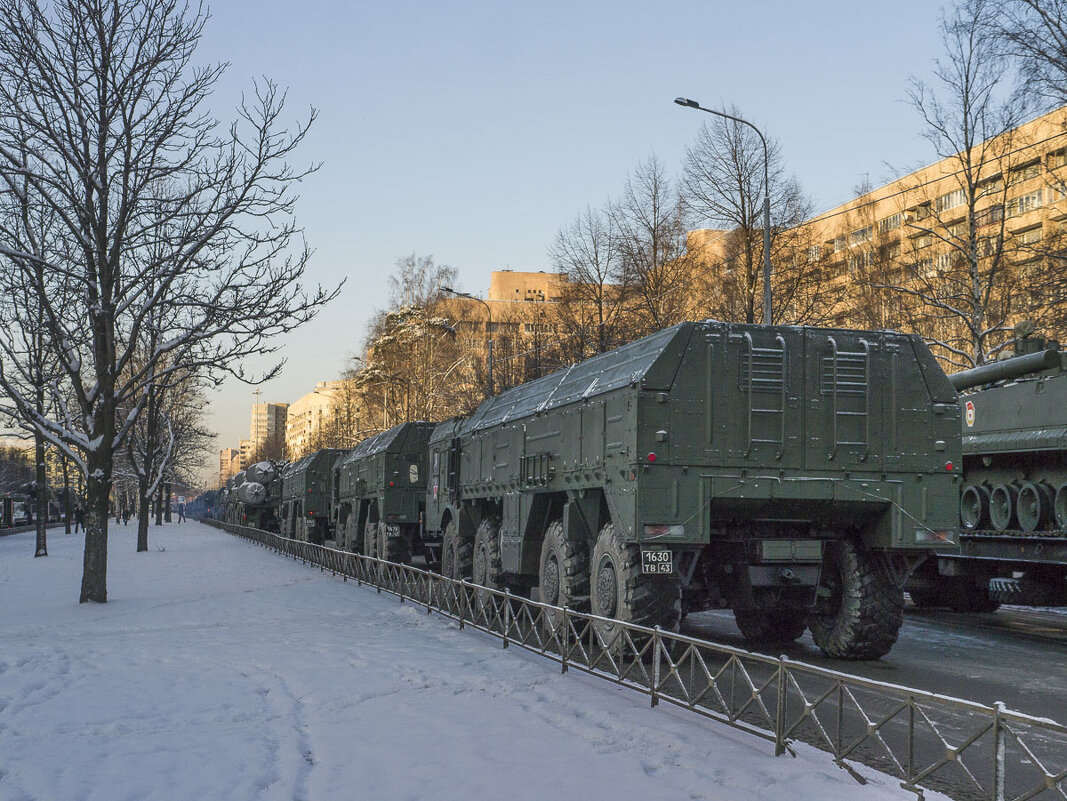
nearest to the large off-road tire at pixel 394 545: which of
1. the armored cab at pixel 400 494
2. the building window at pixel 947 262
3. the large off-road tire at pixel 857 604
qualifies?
Result: the armored cab at pixel 400 494

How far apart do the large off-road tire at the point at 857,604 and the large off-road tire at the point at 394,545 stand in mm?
13535

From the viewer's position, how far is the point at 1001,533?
590 inches

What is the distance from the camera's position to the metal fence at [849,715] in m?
5.91

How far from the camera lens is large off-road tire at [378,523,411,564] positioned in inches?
941

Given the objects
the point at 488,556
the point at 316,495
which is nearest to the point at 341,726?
the point at 488,556

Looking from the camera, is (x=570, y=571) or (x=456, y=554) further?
(x=456, y=554)

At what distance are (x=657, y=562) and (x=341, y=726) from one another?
354cm

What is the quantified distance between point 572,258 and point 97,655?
81.7 feet

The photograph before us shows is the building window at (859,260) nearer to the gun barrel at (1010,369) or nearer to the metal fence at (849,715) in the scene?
the gun barrel at (1010,369)

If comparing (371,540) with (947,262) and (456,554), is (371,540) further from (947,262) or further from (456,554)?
(947,262)

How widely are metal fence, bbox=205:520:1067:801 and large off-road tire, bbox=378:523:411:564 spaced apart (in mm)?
10879

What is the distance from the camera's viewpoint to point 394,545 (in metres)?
24.0

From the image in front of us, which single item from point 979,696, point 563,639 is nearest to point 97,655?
point 563,639

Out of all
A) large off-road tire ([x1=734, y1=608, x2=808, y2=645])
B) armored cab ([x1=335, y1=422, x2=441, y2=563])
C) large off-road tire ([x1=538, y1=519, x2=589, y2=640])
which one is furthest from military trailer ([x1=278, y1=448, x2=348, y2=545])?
large off-road tire ([x1=734, y1=608, x2=808, y2=645])
